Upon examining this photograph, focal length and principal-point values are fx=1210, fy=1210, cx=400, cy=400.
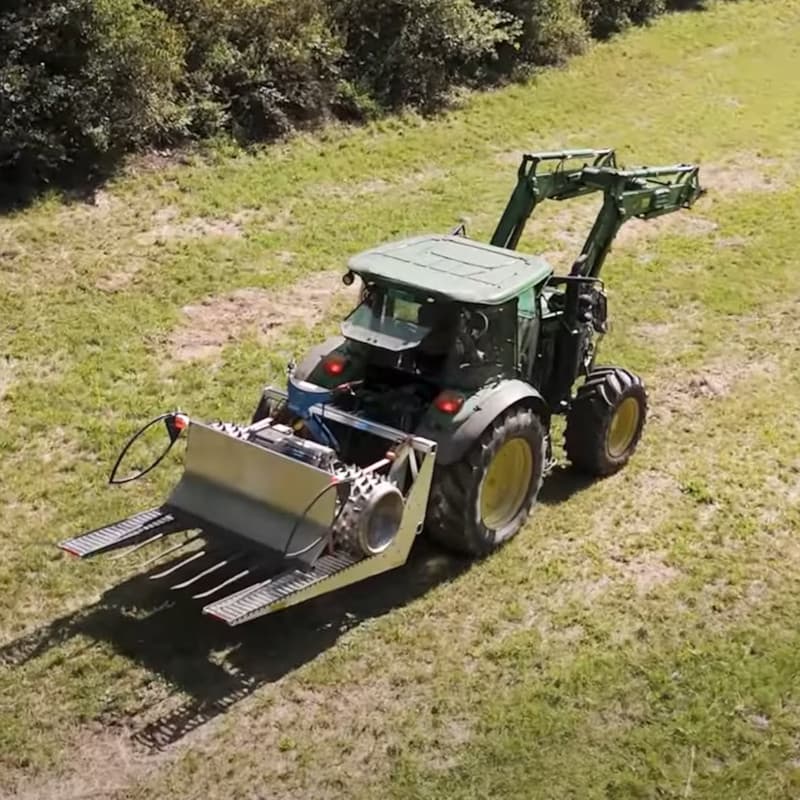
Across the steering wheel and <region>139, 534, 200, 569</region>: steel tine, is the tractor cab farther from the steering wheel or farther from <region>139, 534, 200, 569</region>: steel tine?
<region>139, 534, 200, 569</region>: steel tine

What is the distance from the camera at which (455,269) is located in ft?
28.6

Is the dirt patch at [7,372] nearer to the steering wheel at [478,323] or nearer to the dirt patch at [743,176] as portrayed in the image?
the steering wheel at [478,323]

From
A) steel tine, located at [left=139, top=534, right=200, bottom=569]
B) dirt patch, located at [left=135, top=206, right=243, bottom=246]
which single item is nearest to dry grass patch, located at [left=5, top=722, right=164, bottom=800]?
steel tine, located at [left=139, top=534, right=200, bottom=569]

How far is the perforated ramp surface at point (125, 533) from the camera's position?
25.5 feet

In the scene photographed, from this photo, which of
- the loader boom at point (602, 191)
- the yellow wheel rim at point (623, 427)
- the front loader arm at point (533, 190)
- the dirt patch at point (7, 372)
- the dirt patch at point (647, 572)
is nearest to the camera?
the dirt patch at point (647, 572)

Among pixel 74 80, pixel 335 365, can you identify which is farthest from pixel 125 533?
pixel 74 80

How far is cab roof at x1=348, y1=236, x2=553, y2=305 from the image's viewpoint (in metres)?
8.35

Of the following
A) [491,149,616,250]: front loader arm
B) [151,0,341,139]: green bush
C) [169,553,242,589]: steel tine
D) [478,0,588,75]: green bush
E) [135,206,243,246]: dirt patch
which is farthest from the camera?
[478,0,588,75]: green bush

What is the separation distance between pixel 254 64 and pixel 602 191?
340 inches

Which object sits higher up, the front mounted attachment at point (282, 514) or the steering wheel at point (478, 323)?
the steering wheel at point (478, 323)

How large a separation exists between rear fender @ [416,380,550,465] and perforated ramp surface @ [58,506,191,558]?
1.76 metres

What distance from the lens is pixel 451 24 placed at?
64.9 ft

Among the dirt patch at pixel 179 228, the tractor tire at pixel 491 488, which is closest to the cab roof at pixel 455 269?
the tractor tire at pixel 491 488

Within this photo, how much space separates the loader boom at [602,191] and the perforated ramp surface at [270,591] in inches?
146
